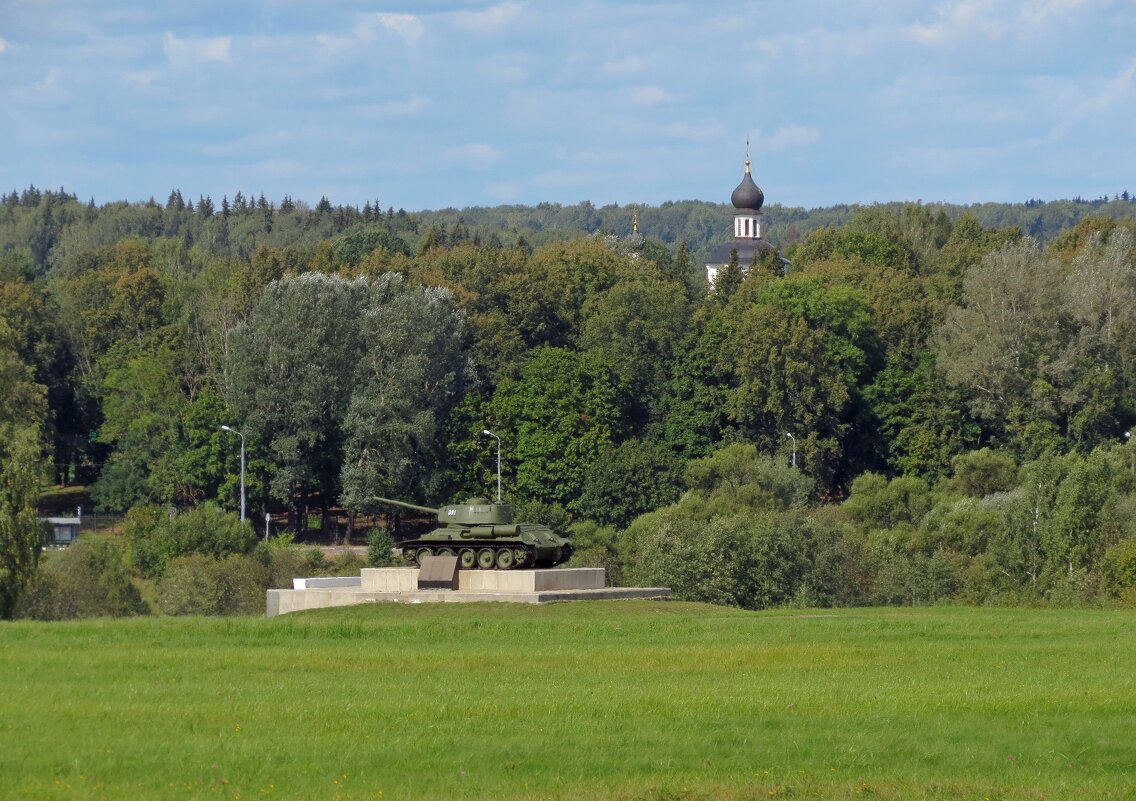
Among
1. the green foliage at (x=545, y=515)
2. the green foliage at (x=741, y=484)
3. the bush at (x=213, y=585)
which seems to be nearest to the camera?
the bush at (x=213, y=585)

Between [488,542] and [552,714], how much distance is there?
22.8 metres

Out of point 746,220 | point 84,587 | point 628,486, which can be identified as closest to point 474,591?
point 84,587

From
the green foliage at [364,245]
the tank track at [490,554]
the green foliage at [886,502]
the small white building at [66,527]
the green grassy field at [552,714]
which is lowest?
the small white building at [66,527]

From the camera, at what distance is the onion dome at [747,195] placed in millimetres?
155625

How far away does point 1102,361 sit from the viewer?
277 ft

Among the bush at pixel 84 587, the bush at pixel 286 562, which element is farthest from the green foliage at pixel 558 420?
the bush at pixel 84 587

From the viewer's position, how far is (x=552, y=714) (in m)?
21.2

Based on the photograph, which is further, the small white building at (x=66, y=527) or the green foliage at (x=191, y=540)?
the small white building at (x=66, y=527)

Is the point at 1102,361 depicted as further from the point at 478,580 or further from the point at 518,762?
the point at 518,762

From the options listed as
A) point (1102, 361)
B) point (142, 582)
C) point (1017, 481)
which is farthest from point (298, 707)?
point (1102, 361)

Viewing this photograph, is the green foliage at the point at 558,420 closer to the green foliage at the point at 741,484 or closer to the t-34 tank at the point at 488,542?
the green foliage at the point at 741,484

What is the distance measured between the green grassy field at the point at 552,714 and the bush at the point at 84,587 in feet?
85.6

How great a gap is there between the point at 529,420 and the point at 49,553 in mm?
22876

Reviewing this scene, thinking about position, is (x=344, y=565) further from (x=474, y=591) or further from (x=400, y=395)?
(x=474, y=591)
